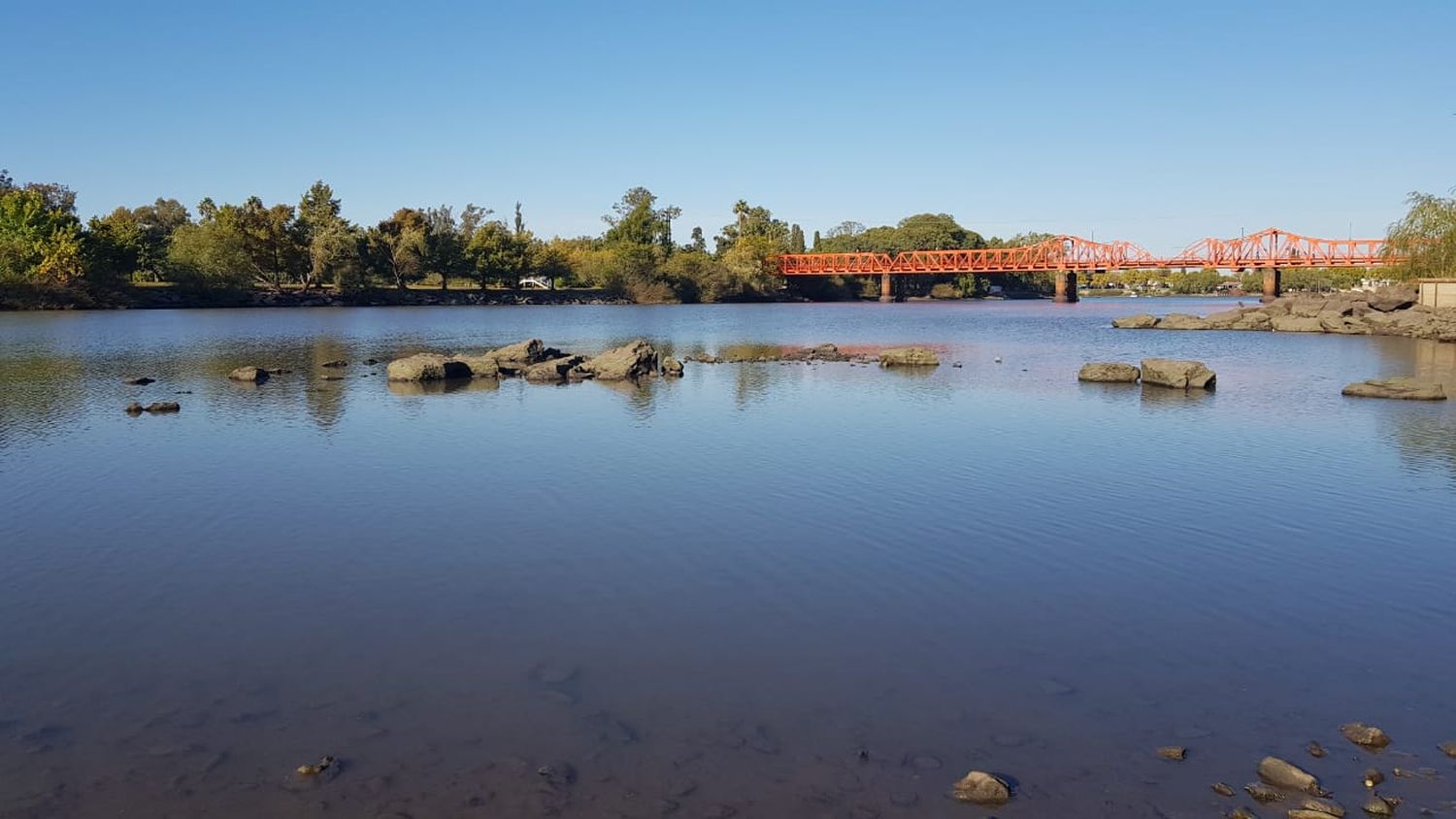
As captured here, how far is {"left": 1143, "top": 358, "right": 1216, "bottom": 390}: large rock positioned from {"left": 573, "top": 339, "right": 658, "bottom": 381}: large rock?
66.4 ft

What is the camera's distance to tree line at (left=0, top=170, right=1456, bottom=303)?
10256 cm

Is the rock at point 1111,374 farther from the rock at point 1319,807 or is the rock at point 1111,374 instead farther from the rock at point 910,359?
the rock at point 1319,807

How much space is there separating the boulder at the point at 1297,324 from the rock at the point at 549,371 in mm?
60981

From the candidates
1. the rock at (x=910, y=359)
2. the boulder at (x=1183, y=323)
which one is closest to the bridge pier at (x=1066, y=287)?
the boulder at (x=1183, y=323)

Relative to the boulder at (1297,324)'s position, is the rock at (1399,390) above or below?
below

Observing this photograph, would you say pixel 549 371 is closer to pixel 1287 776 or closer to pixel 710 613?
pixel 710 613

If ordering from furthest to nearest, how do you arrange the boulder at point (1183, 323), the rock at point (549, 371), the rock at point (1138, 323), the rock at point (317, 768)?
the rock at point (1138, 323), the boulder at point (1183, 323), the rock at point (549, 371), the rock at point (317, 768)

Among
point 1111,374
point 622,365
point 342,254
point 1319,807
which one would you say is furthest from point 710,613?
point 342,254

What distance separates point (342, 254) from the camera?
127m

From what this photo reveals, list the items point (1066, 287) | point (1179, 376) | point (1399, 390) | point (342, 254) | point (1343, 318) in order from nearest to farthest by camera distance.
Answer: point (1399, 390) → point (1179, 376) → point (1343, 318) → point (342, 254) → point (1066, 287)

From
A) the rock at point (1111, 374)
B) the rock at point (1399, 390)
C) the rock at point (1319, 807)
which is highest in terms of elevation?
the rock at point (1111, 374)

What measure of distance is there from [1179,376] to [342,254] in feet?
374

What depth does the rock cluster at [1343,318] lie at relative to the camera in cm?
6731

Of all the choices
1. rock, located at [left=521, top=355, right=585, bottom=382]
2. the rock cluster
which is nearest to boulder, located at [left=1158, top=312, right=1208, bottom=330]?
the rock cluster
